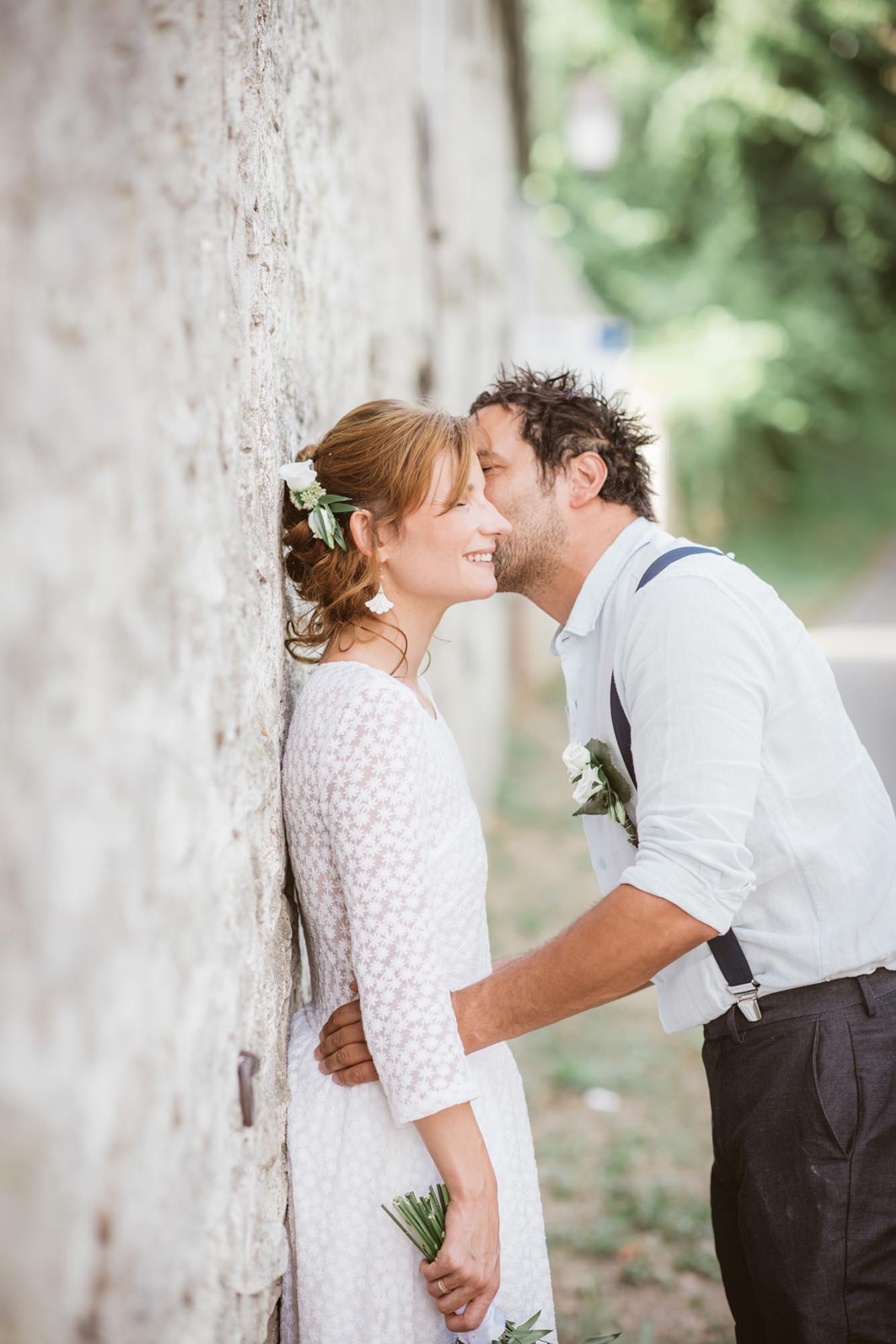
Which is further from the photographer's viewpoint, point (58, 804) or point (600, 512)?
point (600, 512)

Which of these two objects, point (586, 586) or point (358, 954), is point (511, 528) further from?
point (358, 954)

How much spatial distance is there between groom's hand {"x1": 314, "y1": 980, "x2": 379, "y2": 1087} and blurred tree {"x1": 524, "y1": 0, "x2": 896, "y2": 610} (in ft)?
47.9

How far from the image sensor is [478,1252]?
1775 millimetres

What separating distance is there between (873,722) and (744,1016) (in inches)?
243

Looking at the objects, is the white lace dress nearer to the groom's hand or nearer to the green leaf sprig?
the groom's hand

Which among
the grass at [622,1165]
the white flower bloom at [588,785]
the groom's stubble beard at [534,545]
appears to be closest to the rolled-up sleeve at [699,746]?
the white flower bloom at [588,785]

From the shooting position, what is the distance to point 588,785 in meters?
2.22

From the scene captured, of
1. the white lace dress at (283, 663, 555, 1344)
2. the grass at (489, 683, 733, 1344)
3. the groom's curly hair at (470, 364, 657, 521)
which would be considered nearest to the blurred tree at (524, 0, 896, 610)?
the grass at (489, 683, 733, 1344)

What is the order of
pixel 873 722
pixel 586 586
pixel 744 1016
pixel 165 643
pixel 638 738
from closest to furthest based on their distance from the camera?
pixel 165 643, pixel 638 738, pixel 744 1016, pixel 586 586, pixel 873 722

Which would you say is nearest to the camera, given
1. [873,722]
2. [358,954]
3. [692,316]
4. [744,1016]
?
[358,954]

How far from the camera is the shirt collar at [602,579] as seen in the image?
234 cm

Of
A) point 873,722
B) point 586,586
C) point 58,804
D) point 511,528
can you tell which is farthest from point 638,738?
point 873,722

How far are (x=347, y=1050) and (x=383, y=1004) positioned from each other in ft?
0.63

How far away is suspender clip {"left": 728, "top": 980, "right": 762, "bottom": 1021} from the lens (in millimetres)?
2115
